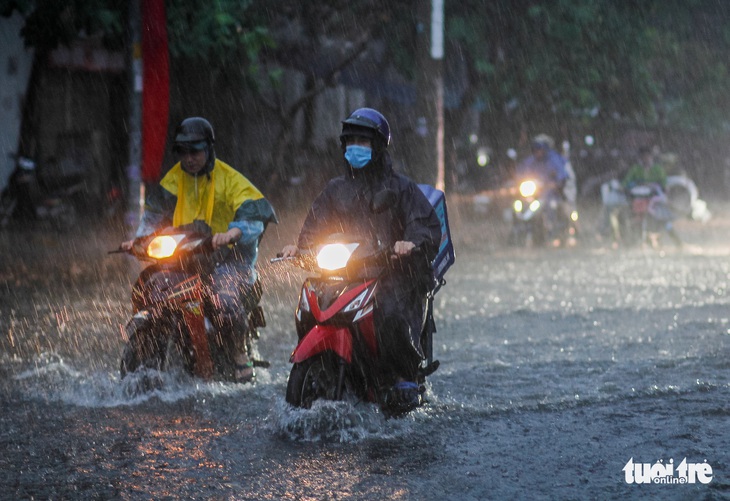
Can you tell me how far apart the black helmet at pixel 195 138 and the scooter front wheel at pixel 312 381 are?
1756 millimetres

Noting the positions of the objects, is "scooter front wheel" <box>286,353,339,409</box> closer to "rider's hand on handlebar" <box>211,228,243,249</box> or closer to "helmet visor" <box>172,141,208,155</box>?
"rider's hand on handlebar" <box>211,228,243,249</box>

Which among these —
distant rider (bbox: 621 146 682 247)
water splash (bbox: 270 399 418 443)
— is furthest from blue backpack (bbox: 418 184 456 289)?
distant rider (bbox: 621 146 682 247)

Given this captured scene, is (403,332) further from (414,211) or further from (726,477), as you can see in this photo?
(726,477)

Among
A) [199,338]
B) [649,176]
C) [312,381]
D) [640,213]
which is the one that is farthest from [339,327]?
[649,176]

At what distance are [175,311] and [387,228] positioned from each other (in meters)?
1.42

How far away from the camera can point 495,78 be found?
1113 inches

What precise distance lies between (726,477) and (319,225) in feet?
8.18

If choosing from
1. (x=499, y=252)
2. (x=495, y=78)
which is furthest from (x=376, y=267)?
(x=495, y=78)

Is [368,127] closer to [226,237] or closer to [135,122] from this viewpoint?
[226,237]

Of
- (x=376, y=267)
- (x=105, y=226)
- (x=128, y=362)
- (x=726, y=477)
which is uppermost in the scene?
(x=105, y=226)

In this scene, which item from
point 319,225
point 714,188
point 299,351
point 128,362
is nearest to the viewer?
point 299,351

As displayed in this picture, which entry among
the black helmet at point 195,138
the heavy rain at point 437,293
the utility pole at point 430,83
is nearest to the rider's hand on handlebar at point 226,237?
the black helmet at point 195,138

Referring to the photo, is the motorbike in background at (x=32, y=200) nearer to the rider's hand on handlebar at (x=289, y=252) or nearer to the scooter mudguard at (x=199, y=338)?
the scooter mudguard at (x=199, y=338)

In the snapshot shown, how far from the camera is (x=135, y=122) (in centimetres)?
1349
